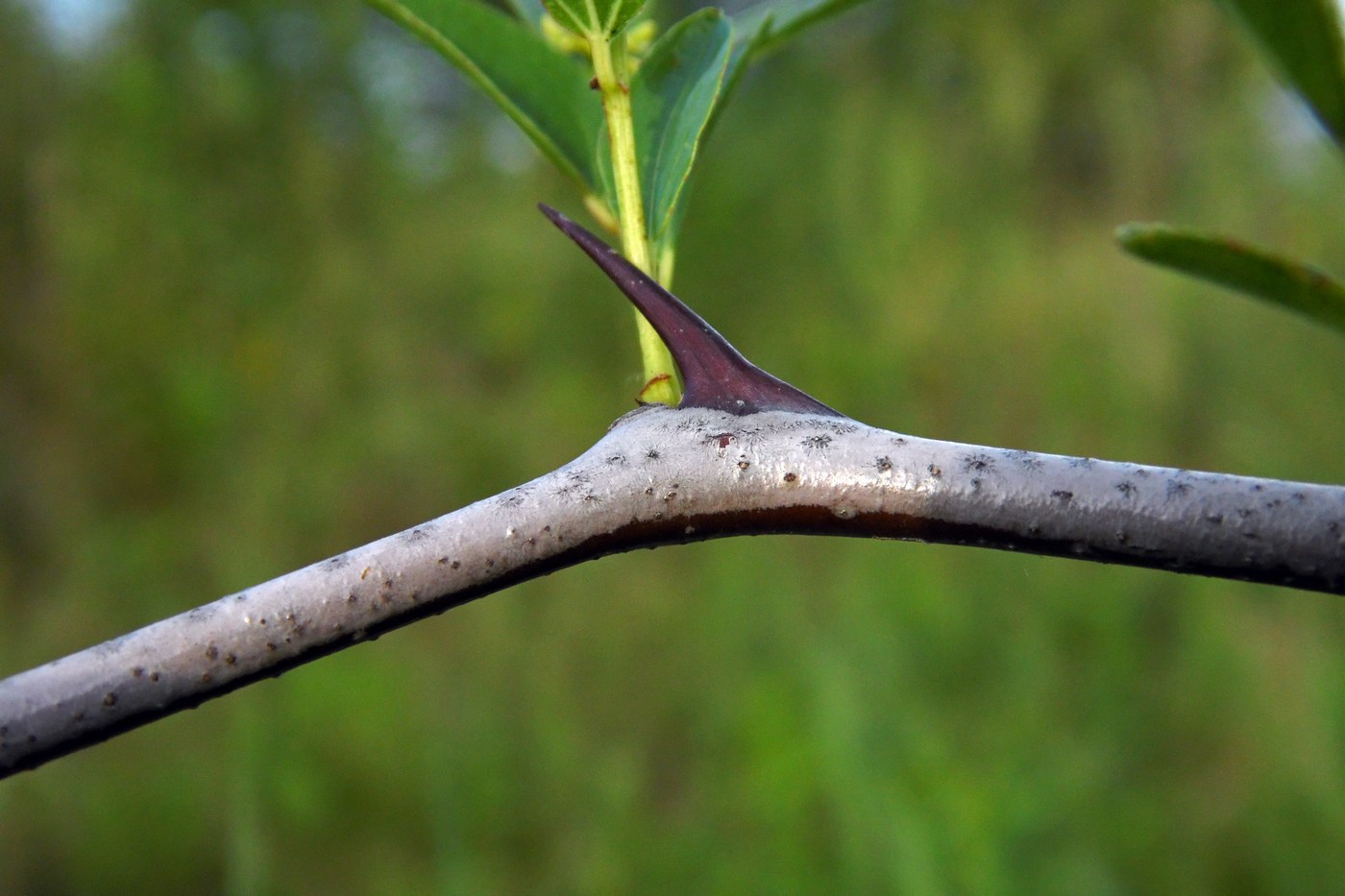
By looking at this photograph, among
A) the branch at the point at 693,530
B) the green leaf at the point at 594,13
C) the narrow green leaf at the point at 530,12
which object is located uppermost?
the narrow green leaf at the point at 530,12

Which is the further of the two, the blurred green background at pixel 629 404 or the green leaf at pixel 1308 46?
the blurred green background at pixel 629 404

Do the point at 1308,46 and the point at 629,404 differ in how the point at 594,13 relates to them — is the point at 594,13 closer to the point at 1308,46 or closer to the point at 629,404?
the point at 1308,46

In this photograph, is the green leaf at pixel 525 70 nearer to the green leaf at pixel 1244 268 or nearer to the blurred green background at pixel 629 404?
the green leaf at pixel 1244 268

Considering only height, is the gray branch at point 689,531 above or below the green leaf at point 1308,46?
below

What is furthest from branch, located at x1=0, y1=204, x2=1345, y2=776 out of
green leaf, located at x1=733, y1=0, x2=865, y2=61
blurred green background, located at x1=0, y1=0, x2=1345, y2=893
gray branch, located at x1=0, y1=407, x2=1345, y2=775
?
blurred green background, located at x1=0, y1=0, x2=1345, y2=893

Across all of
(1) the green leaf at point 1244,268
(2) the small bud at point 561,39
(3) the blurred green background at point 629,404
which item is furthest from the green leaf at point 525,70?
(3) the blurred green background at point 629,404

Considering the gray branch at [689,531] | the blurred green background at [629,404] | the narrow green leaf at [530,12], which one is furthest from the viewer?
the blurred green background at [629,404]

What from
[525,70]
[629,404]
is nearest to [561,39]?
[525,70]

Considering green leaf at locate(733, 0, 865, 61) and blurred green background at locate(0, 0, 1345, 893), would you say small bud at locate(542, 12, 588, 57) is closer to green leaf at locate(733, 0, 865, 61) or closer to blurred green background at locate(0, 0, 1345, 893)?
green leaf at locate(733, 0, 865, 61)
